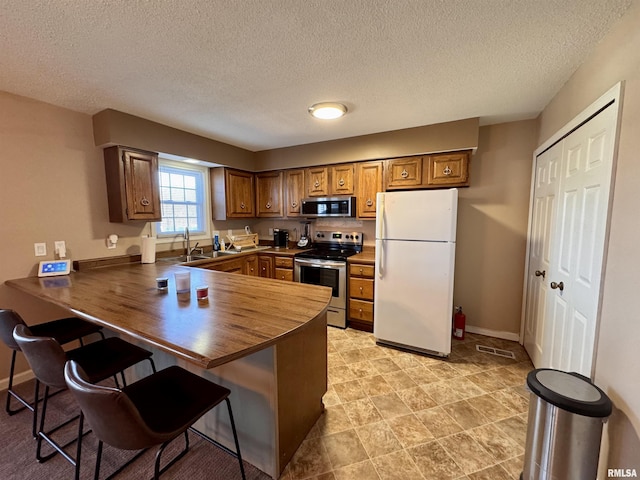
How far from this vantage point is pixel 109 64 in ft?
5.78

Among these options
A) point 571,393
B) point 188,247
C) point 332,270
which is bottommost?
point 571,393

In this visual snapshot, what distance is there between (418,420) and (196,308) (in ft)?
5.54

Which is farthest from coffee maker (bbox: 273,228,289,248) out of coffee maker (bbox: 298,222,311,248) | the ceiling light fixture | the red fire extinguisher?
the red fire extinguisher

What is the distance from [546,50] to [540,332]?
7.24 feet

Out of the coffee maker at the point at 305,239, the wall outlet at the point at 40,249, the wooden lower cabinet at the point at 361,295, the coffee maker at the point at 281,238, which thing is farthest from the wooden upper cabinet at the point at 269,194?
the wall outlet at the point at 40,249

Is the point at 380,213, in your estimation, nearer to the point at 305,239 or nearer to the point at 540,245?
the point at 540,245

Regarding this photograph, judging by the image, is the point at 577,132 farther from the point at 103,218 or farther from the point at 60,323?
the point at 103,218

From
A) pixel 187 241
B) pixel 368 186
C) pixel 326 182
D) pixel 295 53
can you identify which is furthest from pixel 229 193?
pixel 295 53

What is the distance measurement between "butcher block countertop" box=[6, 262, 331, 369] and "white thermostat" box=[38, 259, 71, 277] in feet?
0.25

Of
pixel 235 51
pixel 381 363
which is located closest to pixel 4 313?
pixel 235 51

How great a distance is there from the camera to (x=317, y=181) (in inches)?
149

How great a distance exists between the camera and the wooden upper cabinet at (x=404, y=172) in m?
3.15

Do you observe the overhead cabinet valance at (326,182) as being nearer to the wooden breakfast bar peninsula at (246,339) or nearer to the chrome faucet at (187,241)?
the chrome faucet at (187,241)

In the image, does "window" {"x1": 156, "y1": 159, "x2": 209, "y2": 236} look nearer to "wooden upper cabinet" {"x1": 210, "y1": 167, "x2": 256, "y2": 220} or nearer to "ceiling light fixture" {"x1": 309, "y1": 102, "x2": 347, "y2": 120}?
"wooden upper cabinet" {"x1": 210, "y1": 167, "x2": 256, "y2": 220}
